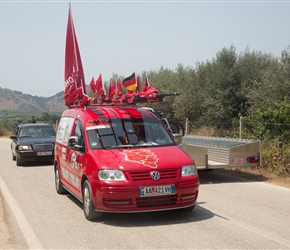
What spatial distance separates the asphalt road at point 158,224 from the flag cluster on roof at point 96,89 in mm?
2216

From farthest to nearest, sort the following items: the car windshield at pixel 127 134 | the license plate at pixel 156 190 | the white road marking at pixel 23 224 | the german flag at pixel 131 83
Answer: the german flag at pixel 131 83, the car windshield at pixel 127 134, the license plate at pixel 156 190, the white road marking at pixel 23 224

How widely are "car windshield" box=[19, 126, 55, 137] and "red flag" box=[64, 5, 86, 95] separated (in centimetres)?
600

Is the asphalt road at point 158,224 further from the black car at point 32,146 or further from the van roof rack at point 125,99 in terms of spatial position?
the black car at point 32,146

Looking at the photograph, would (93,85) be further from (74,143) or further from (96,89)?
(74,143)

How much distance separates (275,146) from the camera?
1486 cm

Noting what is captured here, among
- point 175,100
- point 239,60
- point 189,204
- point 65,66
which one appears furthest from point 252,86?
point 189,204

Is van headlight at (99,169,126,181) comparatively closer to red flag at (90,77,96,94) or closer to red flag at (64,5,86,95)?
red flag at (90,77,96,94)

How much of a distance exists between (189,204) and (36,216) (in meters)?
2.72

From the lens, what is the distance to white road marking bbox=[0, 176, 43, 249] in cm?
679

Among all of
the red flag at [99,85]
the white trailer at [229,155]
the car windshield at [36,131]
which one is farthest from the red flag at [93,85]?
the car windshield at [36,131]

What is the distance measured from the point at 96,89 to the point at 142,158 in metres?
3.30

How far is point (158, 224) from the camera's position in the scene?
305 inches

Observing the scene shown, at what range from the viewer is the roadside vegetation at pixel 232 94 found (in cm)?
1722

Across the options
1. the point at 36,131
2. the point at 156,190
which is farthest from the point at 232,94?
the point at 156,190
